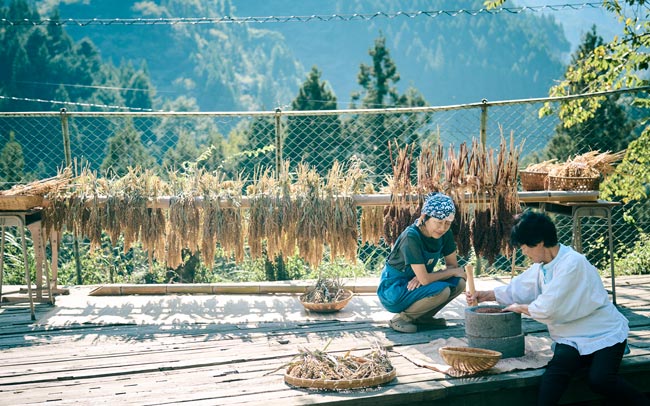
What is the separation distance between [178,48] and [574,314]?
88422 mm

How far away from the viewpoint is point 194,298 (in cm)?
593

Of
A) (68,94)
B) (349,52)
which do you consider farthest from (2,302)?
(349,52)

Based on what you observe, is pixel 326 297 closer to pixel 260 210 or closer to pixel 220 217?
pixel 260 210

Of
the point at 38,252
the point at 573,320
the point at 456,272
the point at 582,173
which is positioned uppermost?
the point at 582,173

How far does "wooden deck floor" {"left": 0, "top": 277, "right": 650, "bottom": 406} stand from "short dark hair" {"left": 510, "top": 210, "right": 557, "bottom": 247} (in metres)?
0.72

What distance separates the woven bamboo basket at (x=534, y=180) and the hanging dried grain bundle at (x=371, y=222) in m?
1.22

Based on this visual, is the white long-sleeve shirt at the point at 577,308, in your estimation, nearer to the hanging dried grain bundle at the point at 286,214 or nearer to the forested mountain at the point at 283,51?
the hanging dried grain bundle at the point at 286,214

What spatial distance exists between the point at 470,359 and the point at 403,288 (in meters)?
1.10

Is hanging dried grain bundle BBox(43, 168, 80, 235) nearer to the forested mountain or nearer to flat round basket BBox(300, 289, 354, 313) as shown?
flat round basket BBox(300, 289, 354, 313)

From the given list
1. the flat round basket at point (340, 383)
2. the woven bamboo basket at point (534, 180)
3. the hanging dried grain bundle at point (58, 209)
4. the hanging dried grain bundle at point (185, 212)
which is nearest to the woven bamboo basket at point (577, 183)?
the woven bamboo basket at point (534, 180)

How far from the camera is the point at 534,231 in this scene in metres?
3.85

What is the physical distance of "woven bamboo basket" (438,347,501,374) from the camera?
3775 mm

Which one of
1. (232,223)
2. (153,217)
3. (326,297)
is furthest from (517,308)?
(153,217)

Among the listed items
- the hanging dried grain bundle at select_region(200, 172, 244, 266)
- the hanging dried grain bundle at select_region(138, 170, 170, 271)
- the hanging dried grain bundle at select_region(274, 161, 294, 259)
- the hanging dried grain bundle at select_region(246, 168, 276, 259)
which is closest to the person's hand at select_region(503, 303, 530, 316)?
the hanging dried grain bundle at select_region(274, 161, 294, 259)
